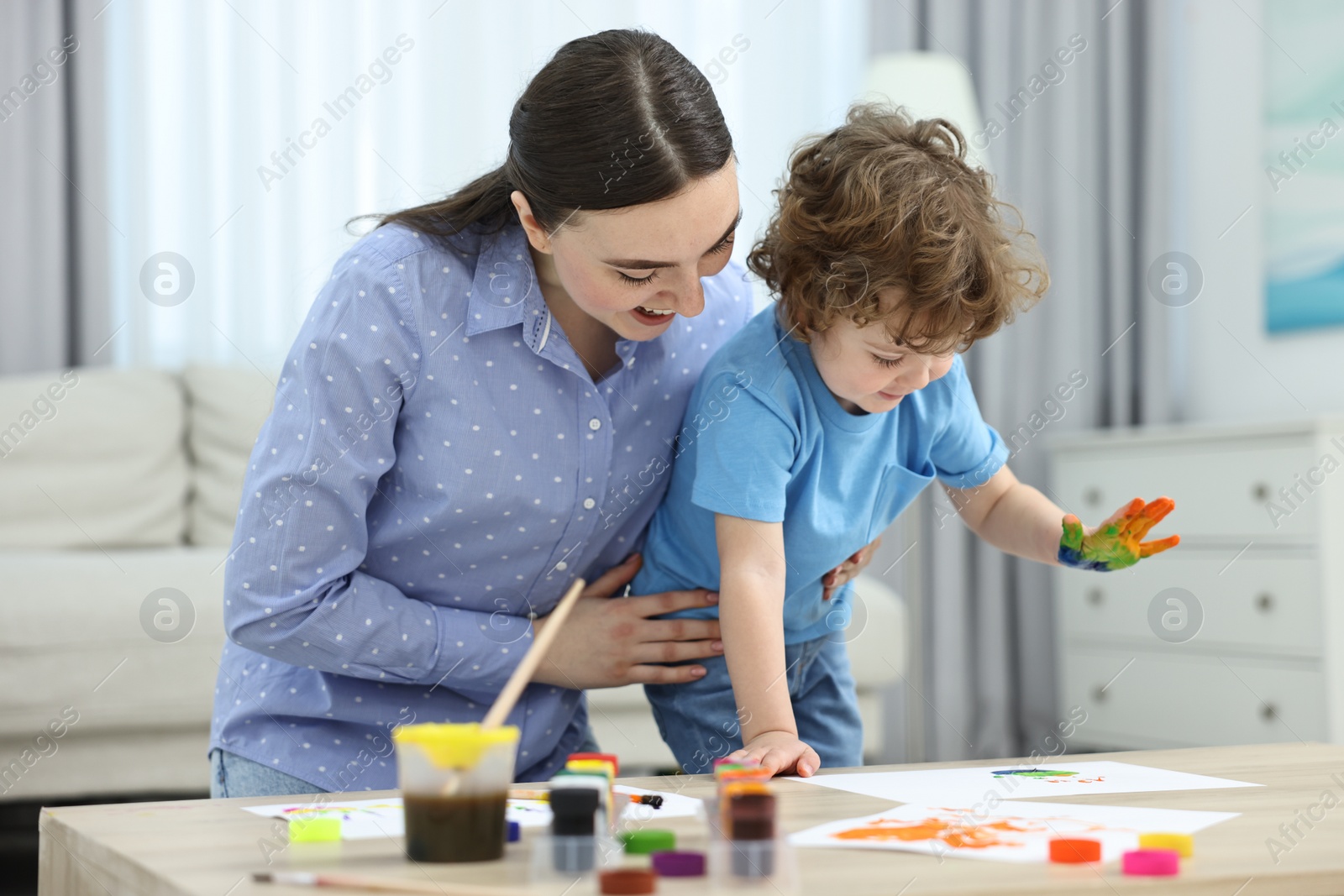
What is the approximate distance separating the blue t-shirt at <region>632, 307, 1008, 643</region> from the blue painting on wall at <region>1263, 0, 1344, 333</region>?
2.01 m

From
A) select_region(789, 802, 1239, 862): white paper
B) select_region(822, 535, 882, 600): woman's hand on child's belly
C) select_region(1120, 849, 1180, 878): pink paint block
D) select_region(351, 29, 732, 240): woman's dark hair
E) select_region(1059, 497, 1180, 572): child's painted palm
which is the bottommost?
select_region(789, 802, 1239, 862): white paper

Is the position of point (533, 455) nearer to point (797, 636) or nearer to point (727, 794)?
point (797, 636)

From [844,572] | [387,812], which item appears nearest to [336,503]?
[387,812]

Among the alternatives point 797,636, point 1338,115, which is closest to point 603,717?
point 797,636

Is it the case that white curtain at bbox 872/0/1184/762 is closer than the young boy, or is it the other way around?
the young boy

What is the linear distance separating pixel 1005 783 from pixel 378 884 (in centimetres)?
48

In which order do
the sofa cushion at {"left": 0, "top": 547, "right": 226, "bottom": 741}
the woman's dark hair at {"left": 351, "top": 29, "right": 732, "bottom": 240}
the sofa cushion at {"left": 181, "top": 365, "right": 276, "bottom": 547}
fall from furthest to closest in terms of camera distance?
the sofa cushion at {"left": 181, "top": 365, "right": 276, "bottom": 547} < the sofa cushion at {"left": 0, "top": 547, "right": 226, "bottom": 741} < the woman's dark hair at {"left": 351, "top": 29, "right": 732, "bottom": 240}

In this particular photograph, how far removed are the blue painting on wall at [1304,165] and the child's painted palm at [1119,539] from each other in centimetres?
208

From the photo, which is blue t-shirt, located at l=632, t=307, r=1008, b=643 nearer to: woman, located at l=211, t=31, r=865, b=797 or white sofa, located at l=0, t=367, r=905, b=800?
woman, located at l=211, t=31, r=865, b=797

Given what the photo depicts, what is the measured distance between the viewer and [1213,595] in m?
2.62

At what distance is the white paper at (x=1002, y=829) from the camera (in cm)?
63

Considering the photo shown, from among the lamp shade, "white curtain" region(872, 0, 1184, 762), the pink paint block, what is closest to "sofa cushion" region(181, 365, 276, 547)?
the lamp shade

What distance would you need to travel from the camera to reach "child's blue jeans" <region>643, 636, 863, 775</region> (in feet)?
3.82

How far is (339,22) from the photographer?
2.89m
